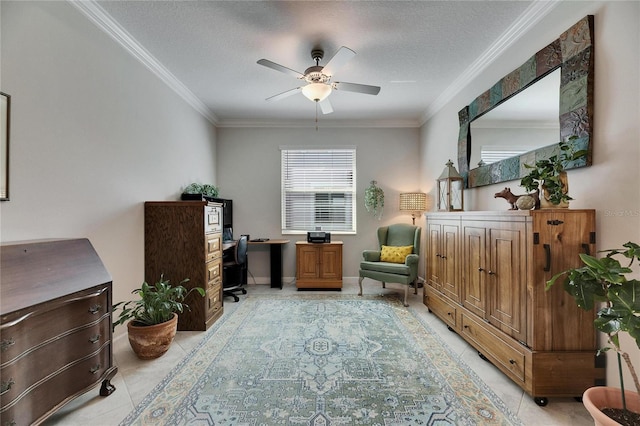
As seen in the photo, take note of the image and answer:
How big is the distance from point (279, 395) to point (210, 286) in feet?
5.22

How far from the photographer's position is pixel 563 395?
66.8 inches

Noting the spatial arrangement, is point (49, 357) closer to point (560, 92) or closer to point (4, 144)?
point (4, 144)

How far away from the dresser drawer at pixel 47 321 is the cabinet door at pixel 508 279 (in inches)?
107

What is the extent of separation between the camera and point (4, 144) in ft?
5.27

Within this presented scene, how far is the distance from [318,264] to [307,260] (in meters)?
0.19

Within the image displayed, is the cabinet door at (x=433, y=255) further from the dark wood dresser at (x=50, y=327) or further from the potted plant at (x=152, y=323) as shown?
the dark wood dresser at (x=50, y=327)

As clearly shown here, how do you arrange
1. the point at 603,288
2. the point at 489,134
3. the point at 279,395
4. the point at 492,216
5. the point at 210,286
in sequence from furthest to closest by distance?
the point at 210,286 < the point at 489,134 < the point at 492,216 < the point at 279,395 < the point at 603,288

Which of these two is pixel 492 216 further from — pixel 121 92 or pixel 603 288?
pixel 121 92

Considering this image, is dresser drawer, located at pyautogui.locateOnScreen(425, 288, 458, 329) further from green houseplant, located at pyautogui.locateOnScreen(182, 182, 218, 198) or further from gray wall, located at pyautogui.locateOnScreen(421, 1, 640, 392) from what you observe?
green houseplant, located at pyautogui.locateOnScreen(182, 182, 218, 198)

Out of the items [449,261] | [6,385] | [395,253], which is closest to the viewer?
[6,385]

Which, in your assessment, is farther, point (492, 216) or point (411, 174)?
point (411, 174)

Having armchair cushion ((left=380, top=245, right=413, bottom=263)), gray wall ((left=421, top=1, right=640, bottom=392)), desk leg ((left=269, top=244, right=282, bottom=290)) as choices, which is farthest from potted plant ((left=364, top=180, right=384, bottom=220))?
gray wall ((left=421, top=1, right=640, bottom=392))

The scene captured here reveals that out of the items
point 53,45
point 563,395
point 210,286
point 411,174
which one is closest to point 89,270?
point 210,286

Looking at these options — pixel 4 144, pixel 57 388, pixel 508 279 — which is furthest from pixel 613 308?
pixel 4 144
